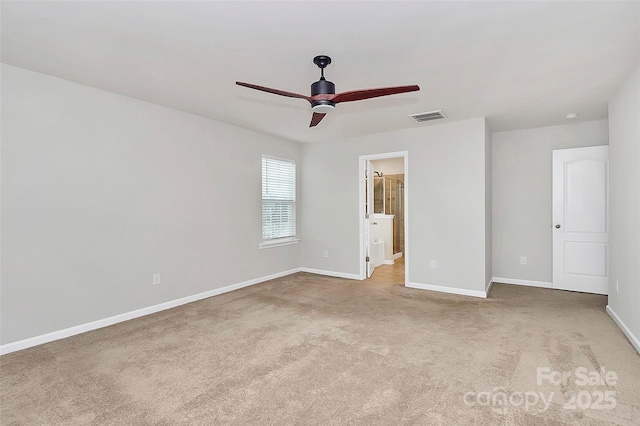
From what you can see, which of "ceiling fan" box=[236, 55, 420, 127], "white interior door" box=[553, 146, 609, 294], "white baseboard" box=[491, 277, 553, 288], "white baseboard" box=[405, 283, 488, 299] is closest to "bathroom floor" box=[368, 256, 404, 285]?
"white baseboard" box=[405, 283, 488, 299]

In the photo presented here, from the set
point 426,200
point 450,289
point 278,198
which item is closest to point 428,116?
point 426,200

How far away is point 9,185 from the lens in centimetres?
286

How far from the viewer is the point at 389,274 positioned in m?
6.07

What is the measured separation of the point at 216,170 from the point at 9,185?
2232 mm

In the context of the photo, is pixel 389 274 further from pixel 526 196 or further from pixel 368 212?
pixel 526 196

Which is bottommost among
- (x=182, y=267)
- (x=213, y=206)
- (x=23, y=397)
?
(x=23, y=397)

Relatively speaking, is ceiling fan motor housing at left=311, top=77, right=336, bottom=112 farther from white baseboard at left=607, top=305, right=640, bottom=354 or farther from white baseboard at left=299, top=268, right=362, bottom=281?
white baseboard at left=299, top=268, right=362, bottom=281

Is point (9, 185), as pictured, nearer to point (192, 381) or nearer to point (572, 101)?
point (192, 381)

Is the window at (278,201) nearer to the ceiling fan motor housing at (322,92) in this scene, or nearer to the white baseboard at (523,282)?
the ceiling fan motor housing at (322,92)

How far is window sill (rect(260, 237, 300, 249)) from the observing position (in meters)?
5.49

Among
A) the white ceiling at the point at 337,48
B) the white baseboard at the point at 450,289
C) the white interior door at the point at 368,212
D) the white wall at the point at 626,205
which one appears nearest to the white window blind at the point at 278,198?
the white interior door at the point at 368,212

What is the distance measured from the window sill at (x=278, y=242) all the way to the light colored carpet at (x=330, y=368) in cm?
160

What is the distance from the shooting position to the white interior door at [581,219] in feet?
15.1

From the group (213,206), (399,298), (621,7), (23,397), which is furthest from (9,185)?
(621,7)
